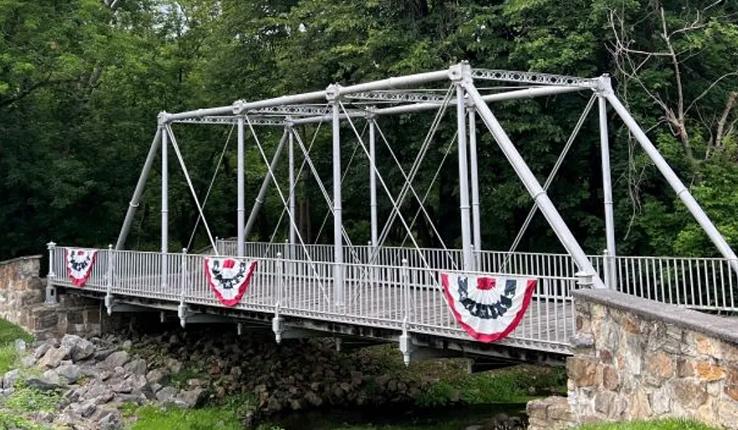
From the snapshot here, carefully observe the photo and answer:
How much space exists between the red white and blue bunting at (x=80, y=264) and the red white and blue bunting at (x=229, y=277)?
4.91 meters

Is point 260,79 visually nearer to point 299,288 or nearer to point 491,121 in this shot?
point 299,288

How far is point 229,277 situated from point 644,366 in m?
7.93

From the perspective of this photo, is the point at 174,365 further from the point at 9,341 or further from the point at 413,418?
the point at 413,418

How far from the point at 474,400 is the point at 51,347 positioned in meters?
9.63

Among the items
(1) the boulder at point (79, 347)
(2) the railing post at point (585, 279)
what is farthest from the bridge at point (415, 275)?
(1) the boulder at point (79, 347)

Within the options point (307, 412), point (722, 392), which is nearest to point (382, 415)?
point (307, 412)

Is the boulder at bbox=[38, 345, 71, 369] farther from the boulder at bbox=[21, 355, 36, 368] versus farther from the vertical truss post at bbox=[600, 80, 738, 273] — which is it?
the vertical truss post at bbox=[600, 80, 738, 273]

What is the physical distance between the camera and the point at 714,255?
45.8ft

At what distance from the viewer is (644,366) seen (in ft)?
20.6

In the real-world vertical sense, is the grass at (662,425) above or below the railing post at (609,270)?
below

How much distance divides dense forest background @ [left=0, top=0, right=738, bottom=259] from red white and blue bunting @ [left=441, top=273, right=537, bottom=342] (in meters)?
7.25

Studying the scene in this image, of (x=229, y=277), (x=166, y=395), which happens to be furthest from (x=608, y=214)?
(x=166, y=395)

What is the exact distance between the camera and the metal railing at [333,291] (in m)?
8.66

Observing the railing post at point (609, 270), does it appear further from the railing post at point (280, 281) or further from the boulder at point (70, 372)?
the boulder at point (70, 372)
